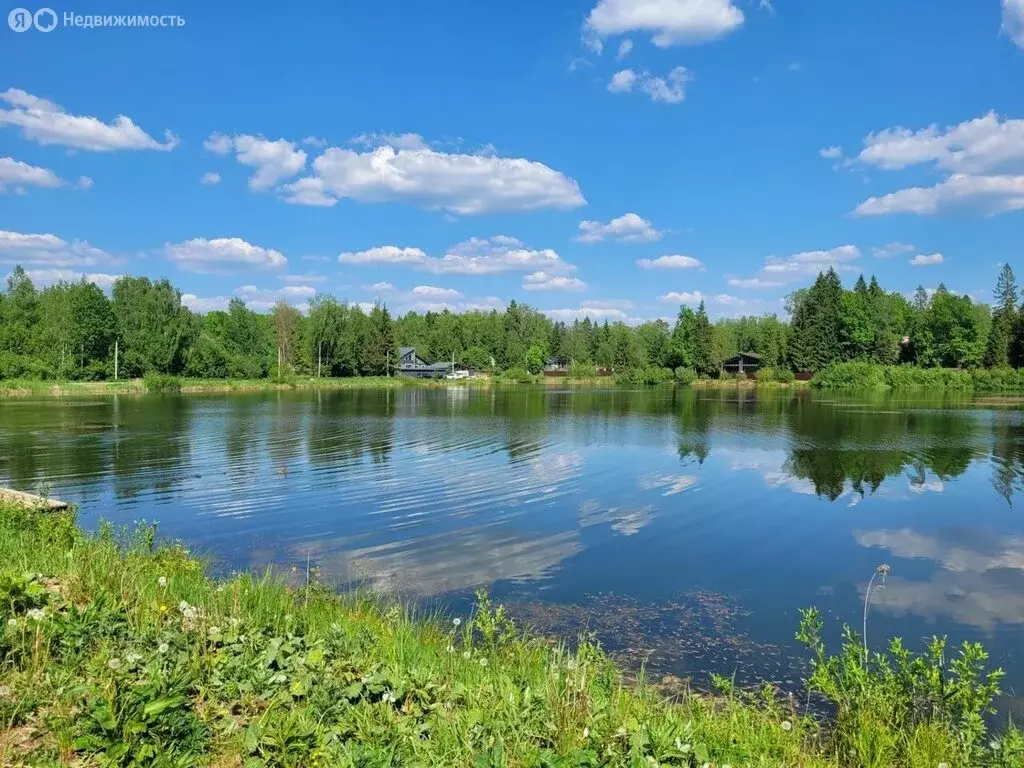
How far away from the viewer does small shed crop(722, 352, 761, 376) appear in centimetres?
11669

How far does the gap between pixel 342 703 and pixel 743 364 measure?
398 ft

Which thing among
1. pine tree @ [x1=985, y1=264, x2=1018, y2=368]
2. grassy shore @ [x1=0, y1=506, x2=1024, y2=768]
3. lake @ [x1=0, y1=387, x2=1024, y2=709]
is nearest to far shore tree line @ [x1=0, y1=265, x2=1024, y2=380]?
pine tree @ [x1=985, y1=264, x2=1018, y2=368]

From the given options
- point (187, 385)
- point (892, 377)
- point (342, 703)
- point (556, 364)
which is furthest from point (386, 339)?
point (342, 703)

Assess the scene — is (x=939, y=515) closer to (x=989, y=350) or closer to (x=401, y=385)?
(x=401, y=385)

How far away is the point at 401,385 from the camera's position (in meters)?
106

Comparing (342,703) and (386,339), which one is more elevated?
(386,339)

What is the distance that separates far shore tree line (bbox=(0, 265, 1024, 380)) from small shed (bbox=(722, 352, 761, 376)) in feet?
6.12

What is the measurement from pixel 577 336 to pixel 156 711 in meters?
149

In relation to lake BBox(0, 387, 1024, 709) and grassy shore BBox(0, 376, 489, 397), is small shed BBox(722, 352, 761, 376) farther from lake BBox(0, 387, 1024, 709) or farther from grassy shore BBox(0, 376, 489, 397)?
lake BBox(0, 387, 1024, 709)

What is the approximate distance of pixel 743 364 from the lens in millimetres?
118188

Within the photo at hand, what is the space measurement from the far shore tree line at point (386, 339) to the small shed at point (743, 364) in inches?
73.5

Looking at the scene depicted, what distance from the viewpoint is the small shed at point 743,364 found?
11669 cm

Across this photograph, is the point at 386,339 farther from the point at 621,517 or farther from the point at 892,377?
the point at 621,517

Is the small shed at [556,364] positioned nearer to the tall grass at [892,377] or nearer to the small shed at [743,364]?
the small shed at [743,364]
